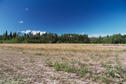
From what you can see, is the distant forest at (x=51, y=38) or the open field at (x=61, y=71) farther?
the distant forest at (x=51, y=38)

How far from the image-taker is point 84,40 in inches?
2859

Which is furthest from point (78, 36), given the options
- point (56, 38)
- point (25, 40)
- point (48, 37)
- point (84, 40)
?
point (25, 40)

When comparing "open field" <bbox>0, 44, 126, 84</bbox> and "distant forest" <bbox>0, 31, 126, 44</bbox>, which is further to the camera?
"distant forest" <bbox>0, 31, 126, 44</bbox>

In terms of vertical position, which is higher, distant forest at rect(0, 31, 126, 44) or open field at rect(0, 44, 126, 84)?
distant forest at rect(0, 31, 126, 44)

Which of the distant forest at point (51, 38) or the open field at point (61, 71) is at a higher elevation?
the distant forest at point (51, 38)

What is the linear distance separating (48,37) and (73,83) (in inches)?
2708

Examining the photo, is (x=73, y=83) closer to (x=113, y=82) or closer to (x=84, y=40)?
(x=113, y=82)

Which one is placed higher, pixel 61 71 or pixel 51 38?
pixel 51 38

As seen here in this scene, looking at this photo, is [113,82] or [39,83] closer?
[39,83]

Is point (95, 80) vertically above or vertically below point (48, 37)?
below

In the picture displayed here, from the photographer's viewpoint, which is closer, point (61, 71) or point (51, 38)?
point (61, 71)

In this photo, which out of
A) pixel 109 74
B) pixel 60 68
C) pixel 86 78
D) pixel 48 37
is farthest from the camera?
pixel 48 37

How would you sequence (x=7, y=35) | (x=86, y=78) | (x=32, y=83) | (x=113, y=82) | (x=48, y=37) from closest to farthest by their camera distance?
(x=32, y=83), (x=113, y=82), (x=86, y=78), (x=48, y=37), (x=7, y=35)

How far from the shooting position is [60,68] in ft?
13.9
